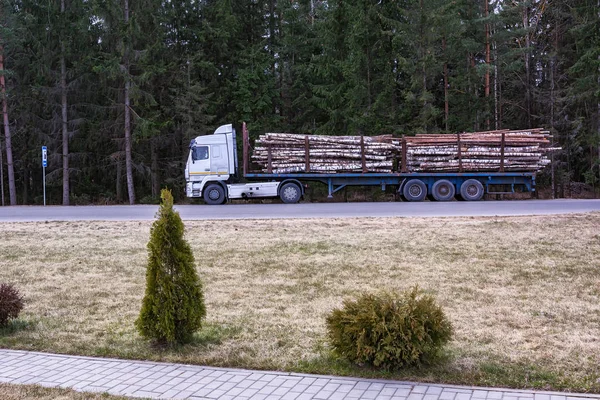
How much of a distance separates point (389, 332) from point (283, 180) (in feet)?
71.6

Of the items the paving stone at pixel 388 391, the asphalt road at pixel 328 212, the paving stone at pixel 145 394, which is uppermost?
the asphalt road at pixel 328 212

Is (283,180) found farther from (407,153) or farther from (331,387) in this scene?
(331,387)

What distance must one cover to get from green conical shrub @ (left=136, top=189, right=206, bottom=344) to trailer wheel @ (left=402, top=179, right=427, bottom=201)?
21569 mm

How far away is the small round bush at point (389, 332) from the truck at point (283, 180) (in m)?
21.1

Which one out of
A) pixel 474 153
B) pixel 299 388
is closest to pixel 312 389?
pixel 299 388

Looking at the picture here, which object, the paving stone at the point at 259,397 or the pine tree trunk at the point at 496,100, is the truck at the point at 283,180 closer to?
the pine tree trunk at the point at 496,100

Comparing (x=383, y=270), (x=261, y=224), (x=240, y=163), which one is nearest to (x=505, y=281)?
(x=383, y=270)

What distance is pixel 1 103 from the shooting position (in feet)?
125

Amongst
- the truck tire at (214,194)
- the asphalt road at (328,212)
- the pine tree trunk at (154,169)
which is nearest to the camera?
the asphalt road at (328,212)

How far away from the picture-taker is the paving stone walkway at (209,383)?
468 centimetres

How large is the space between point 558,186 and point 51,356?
115 feet

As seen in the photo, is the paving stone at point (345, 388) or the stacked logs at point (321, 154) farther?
the stacked logs at point (321, 154)

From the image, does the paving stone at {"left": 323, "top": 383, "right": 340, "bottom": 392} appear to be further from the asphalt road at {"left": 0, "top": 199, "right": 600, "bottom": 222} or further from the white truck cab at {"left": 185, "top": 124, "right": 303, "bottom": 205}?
the white truck cab at {"left": 185, "top": 124, "right": 303, "bottom": 205}

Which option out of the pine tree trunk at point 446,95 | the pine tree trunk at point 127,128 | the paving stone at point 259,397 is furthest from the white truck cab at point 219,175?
the paving stone at point 259,397
